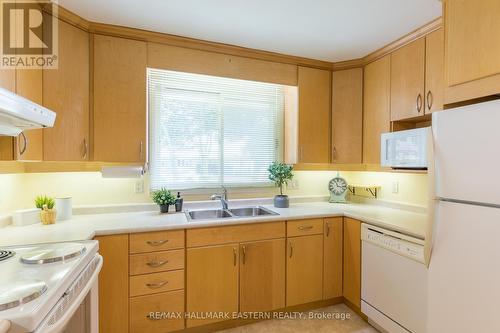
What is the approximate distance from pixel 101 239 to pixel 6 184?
0.87 meters

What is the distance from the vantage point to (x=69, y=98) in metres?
1.87

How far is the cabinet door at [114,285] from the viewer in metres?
1.75

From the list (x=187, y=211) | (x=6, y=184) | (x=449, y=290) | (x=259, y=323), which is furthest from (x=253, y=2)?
(x=259, y=323)

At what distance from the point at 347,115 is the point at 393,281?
64.0 inches

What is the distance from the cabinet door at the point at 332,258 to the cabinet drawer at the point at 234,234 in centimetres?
47

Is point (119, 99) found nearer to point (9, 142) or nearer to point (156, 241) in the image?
point (9, 142)

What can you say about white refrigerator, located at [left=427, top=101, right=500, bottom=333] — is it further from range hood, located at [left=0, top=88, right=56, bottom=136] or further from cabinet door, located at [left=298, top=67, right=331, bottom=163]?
range hood, located at [left=0, top=88, right=56, bottom=136]

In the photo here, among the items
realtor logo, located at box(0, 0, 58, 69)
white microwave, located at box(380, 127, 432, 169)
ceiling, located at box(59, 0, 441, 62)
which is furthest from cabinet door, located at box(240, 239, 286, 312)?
realtor logo, located at box(0, 0, 58, 69)

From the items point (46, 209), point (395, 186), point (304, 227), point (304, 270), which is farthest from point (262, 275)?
point (46, 209)

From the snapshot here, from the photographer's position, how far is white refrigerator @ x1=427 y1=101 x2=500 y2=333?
1142 mm

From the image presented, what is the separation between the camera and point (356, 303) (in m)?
2.24

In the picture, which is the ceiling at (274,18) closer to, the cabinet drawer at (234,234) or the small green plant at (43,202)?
the small green plant at (43,202)

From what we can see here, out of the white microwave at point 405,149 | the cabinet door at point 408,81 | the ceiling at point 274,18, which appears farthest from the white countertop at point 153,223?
the ceiling at point 274,18

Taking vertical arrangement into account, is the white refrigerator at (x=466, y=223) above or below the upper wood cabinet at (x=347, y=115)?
below
